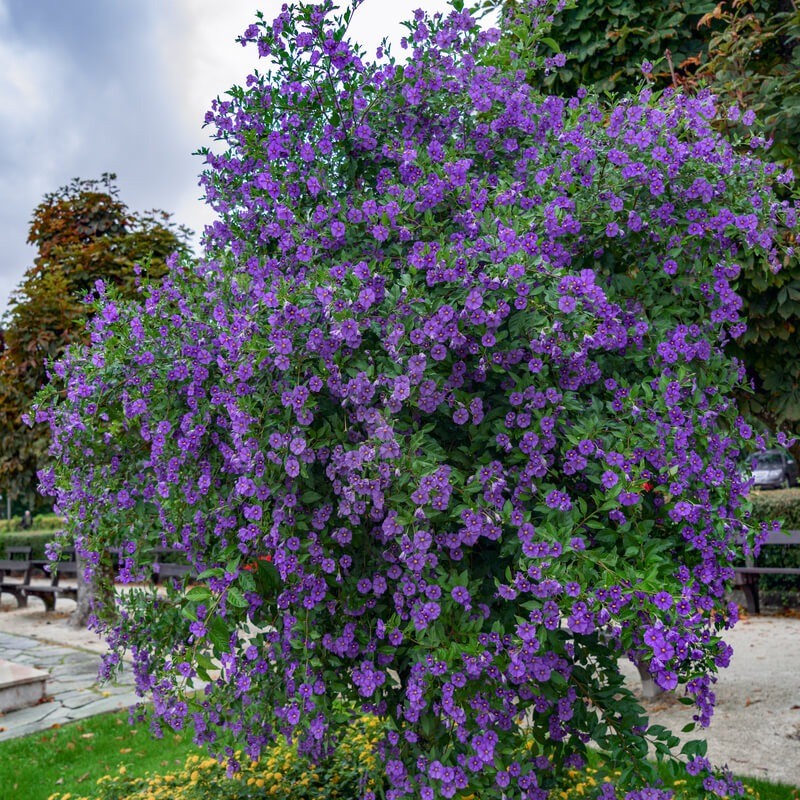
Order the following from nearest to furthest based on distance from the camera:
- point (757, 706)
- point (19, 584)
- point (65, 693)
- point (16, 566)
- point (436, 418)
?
point (436, 418), point (757, 706), point (65, 693), point (19, 584), point (16, 566)

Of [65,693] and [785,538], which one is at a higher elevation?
[785,538]

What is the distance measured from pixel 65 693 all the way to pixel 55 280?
17.8 ft

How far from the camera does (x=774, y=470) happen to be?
26.8 m

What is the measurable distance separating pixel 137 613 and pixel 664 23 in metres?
4.46

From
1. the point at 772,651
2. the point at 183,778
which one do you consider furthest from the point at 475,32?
the point at 772,651

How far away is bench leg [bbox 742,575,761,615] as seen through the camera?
9445 millimetres

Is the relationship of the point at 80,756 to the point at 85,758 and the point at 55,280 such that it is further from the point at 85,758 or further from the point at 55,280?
the point at 55,280

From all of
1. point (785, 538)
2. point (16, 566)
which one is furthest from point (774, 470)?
point (16, 566)

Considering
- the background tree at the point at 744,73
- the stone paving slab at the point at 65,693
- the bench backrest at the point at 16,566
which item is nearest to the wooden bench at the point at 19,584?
the bench backrest at the point at 16,566

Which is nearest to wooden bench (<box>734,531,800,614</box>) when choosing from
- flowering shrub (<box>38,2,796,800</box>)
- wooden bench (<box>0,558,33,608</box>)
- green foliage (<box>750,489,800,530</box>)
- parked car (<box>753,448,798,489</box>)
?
green foliage (<box>750,489,800,530</box>)

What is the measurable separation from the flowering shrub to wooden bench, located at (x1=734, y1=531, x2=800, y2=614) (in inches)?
265

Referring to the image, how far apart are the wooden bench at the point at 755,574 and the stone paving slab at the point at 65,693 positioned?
654 cm

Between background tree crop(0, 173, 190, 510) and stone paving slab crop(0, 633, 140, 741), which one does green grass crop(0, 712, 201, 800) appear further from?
background tree crop(0, 173, 190, 510)

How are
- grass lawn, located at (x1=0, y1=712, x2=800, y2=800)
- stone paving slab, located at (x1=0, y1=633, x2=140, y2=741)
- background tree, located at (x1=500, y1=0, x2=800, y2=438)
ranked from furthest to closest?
stone paving slab, located at (x1=0, y1=633, x2=140, y2=741)
grass lawn, located at (x1=0, y1=712, x2=800, y2=800)
background tree, located at (x1=500, y1=0, x2=800, y2=438)
